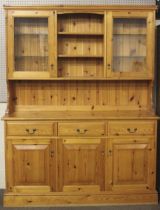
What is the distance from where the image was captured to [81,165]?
3.31 meters

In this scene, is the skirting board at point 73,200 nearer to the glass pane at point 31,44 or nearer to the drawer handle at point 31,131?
the drawer handle at point 31,131

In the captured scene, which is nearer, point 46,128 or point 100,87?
point 46,128

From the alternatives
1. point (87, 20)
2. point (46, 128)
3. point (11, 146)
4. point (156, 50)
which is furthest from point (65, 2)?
point (11, 146)

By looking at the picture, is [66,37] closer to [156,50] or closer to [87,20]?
[87,20]

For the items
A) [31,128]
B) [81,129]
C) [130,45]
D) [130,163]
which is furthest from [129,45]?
[31,128]

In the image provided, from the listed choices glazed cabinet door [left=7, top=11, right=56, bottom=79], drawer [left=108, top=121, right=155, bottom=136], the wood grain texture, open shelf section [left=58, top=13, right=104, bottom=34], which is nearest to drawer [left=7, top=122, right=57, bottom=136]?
the wood grain texture

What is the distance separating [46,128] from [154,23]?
4.89 ft

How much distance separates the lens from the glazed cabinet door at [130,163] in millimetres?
3314

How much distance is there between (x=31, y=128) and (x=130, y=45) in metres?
1.31

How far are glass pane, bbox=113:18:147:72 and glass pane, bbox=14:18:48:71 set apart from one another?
A: 2.34 ft

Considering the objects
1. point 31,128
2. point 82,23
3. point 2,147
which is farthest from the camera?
point 2,147

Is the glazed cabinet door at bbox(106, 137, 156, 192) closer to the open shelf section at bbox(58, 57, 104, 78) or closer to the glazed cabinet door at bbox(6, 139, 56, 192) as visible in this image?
the glazed cabinet door at bbox(6, 139, 56, 192)

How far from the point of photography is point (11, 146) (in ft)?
10.7

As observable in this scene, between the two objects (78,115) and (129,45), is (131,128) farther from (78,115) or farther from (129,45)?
(129,45)
